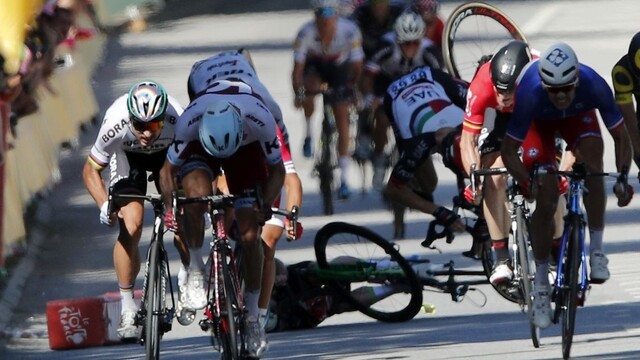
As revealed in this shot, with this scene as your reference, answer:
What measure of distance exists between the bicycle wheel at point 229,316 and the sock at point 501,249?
2396 mm

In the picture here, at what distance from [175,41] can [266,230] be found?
898 inches

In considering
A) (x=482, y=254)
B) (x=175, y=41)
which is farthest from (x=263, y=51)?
(x=482, y=254)

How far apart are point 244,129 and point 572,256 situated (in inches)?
79.6

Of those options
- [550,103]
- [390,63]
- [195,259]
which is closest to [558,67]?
[550,103]

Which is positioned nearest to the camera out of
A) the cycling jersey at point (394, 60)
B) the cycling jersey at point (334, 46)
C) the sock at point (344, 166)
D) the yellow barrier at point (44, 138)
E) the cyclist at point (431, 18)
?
the yellow barrier at point (44, 138)

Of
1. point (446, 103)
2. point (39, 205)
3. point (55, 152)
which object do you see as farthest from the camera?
point (55, 152)

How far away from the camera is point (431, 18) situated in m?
19.2

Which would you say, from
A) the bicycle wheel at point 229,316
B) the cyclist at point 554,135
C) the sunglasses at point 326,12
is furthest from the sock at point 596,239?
the sunglasses at point 326,12

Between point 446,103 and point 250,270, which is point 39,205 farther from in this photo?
point 250,270

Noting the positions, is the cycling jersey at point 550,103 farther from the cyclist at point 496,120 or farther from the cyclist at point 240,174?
the cyclist at point 240,174

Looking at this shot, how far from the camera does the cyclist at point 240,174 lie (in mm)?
11445

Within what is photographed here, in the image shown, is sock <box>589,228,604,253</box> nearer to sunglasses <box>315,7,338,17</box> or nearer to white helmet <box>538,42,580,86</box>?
white helmet <box>538,42,580,86</box>

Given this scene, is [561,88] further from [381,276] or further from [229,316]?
[381,276]

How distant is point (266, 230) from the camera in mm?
12898
